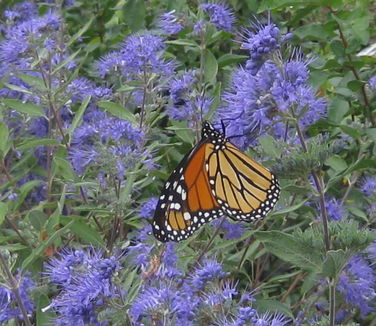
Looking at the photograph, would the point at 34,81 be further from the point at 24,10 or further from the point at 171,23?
the point at 24,10

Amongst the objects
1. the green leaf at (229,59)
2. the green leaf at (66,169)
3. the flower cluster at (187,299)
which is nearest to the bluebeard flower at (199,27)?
the green leaf at (229,59)

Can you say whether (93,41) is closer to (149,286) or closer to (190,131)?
(190,131)

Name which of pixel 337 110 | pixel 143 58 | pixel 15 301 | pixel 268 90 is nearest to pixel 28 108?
pixel 143 58

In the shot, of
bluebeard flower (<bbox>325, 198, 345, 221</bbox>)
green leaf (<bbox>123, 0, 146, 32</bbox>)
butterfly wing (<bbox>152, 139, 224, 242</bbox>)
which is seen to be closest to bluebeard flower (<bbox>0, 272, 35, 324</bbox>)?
butterfly wing (<bbox>152, 139, 224, 242</bbox>)

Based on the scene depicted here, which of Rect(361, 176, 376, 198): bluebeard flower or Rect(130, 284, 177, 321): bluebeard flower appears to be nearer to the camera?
Rect(130, 284, 177, 321): bluebeard flower

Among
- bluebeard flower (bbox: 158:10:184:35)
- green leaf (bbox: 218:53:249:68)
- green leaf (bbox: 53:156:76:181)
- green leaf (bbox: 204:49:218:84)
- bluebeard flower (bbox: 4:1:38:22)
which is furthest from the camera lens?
bluebeard flower (bbox: 4:1:38:22)

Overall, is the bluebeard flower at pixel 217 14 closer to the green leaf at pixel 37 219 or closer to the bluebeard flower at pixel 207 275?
the green leaf at pixel 37 219

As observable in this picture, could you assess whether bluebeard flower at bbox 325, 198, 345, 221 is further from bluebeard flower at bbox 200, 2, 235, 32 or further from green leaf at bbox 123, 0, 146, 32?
green leaf at bbox 123, 0, 146, 32
